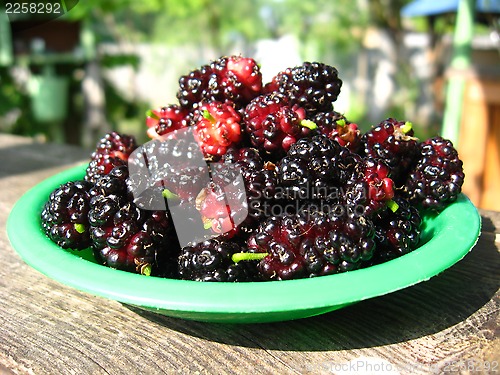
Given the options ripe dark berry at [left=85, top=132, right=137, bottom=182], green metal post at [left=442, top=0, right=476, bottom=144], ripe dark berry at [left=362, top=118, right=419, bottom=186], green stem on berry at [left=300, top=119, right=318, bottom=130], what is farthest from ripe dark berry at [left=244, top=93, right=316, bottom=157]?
green metal post at [left=442, top=0, right=476, bottom=144]

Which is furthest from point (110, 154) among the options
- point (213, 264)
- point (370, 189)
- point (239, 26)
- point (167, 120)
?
point (239, 26)

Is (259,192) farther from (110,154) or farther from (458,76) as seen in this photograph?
(458,76)

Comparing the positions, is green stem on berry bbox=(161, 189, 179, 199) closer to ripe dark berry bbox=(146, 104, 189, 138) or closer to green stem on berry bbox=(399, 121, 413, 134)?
ripe dark berry bbox=(146, 104, 189, 138)

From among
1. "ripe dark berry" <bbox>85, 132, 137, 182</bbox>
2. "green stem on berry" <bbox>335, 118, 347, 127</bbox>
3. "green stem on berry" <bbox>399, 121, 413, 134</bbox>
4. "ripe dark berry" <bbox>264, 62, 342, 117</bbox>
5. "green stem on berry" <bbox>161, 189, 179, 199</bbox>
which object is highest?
Answer: "ripe dark berry" <bbox>264, 62, 342, 117</bbox>

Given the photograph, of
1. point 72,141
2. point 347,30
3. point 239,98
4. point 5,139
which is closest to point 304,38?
point 347,30

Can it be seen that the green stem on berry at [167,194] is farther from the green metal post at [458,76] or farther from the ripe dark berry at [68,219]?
the green metal post at [458,76]

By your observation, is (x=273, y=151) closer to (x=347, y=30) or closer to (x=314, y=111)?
(x=314, y=111)
